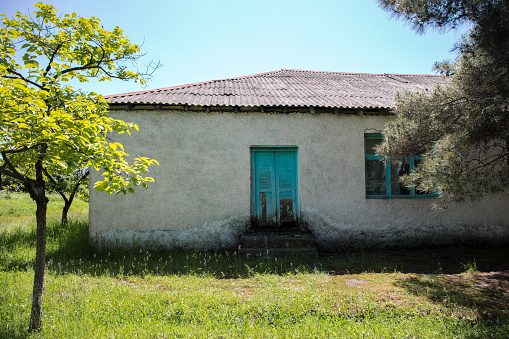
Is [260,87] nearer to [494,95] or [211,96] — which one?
[211,96]

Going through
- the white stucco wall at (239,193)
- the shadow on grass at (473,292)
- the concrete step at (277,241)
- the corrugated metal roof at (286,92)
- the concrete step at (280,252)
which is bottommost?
the shadow on grass at (473,292)

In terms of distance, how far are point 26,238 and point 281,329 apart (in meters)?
7.18

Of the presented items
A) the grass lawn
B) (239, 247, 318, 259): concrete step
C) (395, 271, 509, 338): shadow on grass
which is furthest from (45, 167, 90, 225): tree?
(395, 271, 509, 338): shadow on grass

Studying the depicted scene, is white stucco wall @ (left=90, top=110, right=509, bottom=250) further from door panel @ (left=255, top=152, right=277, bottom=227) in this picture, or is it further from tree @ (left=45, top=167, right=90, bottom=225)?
tree @ (left=45, top=167, right=90, bottom=225)

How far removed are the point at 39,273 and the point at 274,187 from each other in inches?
195

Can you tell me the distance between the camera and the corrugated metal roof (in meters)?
7.20

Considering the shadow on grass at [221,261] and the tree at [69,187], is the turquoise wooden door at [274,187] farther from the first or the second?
the tree at [69,187]

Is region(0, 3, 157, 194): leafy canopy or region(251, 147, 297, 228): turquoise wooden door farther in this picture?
region(251, 147, 297, 228): turquoise wooden door

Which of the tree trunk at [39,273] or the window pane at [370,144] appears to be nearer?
the tree trunk at [39,273]

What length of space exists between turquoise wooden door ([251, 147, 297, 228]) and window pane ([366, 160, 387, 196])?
1881 millimetres

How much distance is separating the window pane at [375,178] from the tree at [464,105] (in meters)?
2.56

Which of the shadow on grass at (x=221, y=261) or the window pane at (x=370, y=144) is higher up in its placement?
the window pane at (x=370, y=144)

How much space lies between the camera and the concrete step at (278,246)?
6.39 m

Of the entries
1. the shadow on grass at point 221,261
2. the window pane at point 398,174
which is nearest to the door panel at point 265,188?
Answer: the shadow on grass at point 221,261
